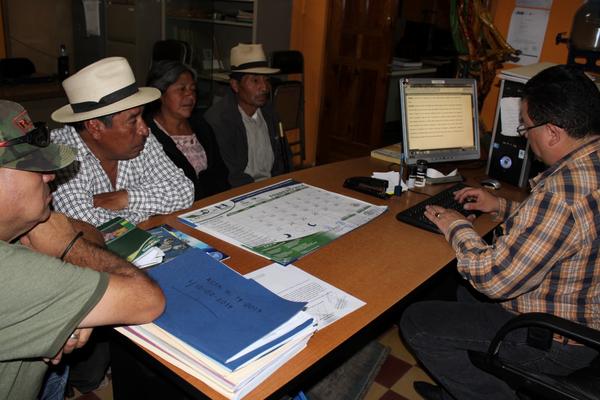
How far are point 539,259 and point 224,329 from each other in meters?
0.86

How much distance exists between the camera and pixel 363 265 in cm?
144

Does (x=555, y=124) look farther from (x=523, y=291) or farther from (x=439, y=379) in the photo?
(x=439, y=379)

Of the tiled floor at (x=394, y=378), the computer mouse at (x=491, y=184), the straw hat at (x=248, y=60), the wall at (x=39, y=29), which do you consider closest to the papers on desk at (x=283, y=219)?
the computer mouse at (x=491, y=184)

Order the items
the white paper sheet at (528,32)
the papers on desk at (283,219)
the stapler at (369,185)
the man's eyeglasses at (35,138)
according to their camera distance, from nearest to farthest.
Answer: the man's eyeglasses at (35,138) → the papers on desk at (283,219) → the stapler at (369,185) → the white paper sheet at (528,32)

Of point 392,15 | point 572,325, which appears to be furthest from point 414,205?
point 392,15

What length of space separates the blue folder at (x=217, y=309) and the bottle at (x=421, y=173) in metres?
1.23

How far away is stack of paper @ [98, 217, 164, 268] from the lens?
131 centimetres

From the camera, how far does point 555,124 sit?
1.44 m

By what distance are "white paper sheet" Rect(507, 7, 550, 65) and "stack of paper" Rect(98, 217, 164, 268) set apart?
9.99 ft

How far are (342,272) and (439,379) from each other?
56 centimetres

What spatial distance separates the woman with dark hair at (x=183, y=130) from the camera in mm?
2303

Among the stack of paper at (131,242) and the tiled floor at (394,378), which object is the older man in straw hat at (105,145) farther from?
the tiled floor at (394,378)

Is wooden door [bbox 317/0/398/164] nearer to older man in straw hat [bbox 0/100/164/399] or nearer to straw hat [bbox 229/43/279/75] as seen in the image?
straw hat [bbox 229/43/279/75]

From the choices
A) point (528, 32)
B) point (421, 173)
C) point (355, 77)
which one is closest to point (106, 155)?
point (421, 173)
